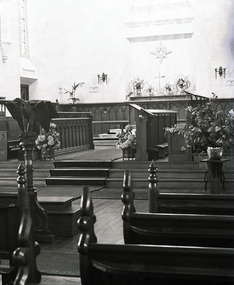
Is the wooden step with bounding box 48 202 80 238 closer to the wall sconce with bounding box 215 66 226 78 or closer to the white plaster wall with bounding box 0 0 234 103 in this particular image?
the wall sconce with bounding box 215 66 226 78

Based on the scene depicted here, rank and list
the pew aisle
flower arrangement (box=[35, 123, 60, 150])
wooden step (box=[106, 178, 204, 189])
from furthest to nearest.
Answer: flower arrangement (box=[35, 123, 60, 150])
wooden step (box=[106, 178, 204, 189])
the pew aisle

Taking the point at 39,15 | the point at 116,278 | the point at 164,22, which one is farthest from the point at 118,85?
the point at 116,278

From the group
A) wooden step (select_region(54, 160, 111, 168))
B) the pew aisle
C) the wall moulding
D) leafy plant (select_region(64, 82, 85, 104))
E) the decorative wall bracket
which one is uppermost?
the wall moulding

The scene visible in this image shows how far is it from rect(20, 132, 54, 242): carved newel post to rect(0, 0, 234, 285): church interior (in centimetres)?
1

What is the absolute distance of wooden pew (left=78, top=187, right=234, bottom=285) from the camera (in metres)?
1.93

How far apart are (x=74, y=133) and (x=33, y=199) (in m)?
6.28

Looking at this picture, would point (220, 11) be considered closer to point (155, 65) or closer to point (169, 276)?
point (155, 65)

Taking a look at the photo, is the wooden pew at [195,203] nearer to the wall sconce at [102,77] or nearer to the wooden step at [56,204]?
the wooden step at [56,204]

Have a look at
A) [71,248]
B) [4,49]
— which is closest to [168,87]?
[4,49]

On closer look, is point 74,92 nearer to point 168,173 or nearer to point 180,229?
point 168,173

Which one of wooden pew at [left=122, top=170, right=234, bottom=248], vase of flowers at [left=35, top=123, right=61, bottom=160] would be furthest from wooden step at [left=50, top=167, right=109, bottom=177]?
wooden pew at [left=122, top=170, right=234, bottom=248]

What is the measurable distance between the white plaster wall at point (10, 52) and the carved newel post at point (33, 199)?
29.7 feet

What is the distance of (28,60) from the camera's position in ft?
51.7

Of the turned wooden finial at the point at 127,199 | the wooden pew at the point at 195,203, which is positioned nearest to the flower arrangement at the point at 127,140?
the wooden pew at the point at 195,203
